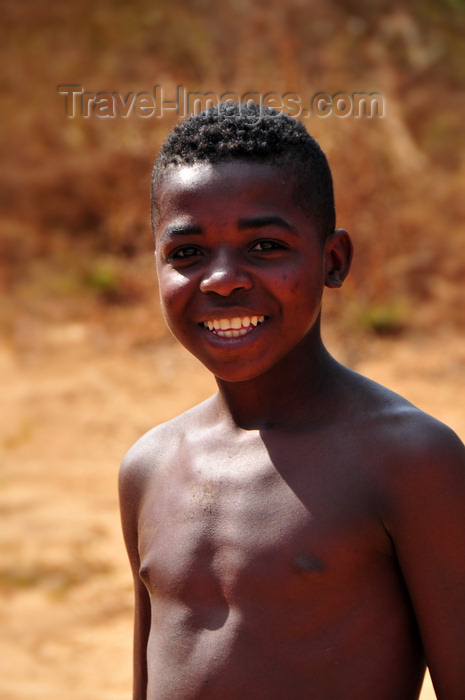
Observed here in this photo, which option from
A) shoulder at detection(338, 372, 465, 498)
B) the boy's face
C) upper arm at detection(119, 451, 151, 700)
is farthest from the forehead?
upper arm at detection(119, 451, 151, 700)

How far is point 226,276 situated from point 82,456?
4.12 m

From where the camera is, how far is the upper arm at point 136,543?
1.73 meters

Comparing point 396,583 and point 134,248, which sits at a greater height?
point 134,248

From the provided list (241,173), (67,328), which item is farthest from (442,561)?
(67,328)

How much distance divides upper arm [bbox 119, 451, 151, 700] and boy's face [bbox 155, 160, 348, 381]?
344 millimetres

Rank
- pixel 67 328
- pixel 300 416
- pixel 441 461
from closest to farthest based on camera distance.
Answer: pixel 441 461 → pixel 300 416 → pixel 67 328

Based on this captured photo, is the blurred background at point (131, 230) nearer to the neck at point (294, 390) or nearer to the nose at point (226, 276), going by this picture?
the neck at point (294, 390)

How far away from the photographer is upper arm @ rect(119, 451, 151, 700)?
1733 mm

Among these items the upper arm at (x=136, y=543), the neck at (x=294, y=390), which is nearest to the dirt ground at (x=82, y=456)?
the upper arm at (x=136, y=543)

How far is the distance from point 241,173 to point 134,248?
698cm

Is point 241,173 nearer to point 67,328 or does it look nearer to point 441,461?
point 441,461

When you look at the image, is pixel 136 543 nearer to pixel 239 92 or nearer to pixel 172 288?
pixel 172 288

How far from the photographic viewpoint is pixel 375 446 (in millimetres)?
1409

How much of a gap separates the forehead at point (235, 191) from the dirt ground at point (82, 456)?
2.04 m
